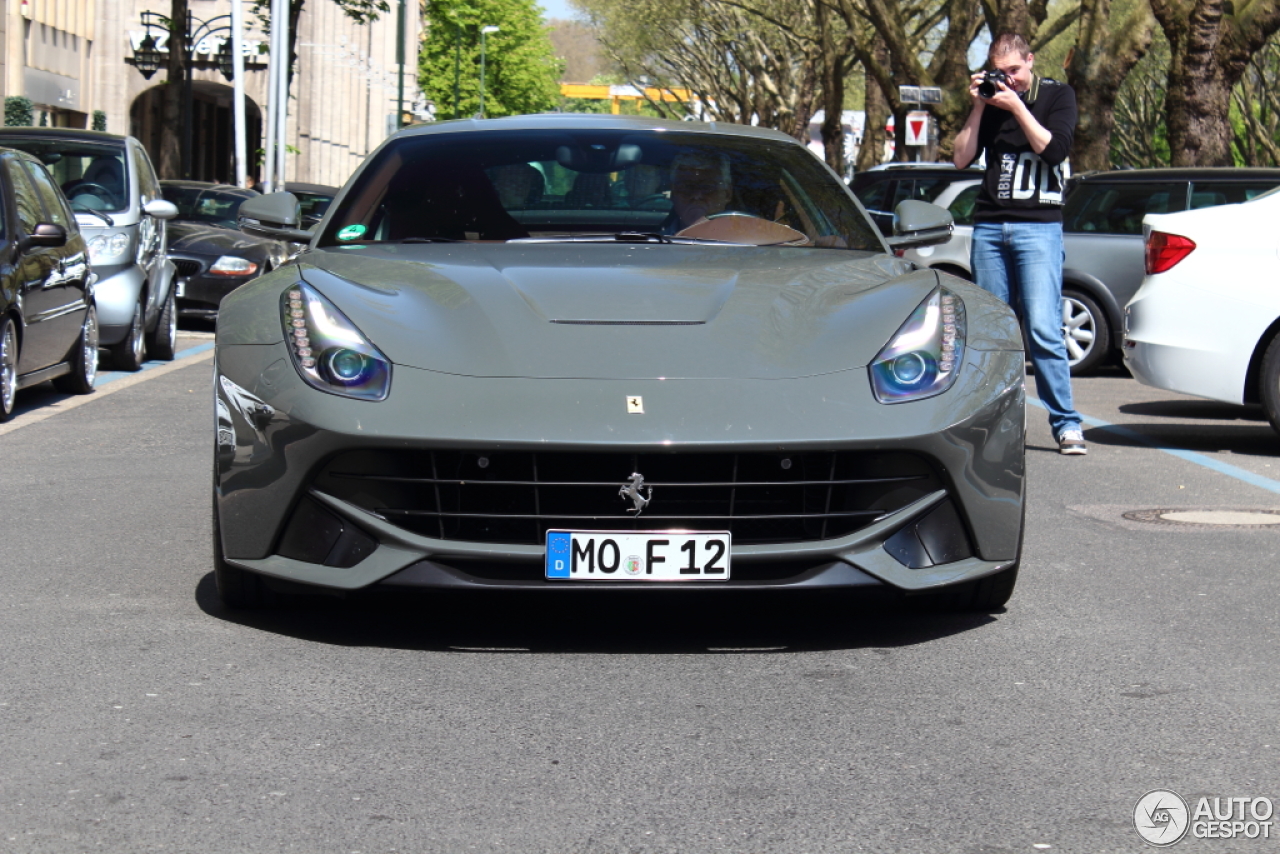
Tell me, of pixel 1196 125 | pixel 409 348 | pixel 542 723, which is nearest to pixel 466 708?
pixel 542 723

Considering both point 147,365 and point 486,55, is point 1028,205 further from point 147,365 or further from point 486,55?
point 486,55

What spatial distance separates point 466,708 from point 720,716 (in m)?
0.57

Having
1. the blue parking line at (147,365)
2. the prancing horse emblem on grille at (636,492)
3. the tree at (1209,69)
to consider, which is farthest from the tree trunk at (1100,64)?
the prancing horse emblem on grille at (636,492)

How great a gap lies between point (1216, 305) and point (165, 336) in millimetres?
8166

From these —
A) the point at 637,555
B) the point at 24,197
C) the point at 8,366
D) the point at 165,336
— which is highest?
the point at 24,197

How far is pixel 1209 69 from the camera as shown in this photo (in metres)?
21.4

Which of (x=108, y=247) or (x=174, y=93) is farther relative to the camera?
(x=174, y=93)

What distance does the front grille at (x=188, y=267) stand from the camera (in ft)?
55.6

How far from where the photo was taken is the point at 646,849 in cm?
317

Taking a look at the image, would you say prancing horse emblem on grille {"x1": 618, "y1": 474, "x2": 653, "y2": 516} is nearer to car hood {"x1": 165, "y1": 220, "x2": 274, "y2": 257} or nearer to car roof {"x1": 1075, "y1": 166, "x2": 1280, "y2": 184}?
car roof {"x1": 1075, "y1": 166, "x2": 1280, "y2": 184}

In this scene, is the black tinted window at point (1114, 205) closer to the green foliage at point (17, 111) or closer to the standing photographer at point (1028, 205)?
the standing photographer at point (1028, 205)

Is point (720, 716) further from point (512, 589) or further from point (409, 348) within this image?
point (409, 348)

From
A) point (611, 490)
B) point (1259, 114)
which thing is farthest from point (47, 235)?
point (1259, 114)

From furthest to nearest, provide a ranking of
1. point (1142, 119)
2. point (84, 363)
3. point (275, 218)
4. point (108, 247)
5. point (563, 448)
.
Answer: point (1142, 119) → point (108, 247) → point (84, 363) → point (275, 218) → point (563, 448)
